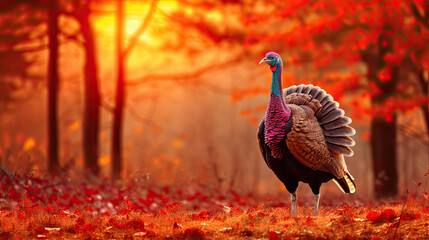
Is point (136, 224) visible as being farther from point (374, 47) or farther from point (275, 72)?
point (374, 47)

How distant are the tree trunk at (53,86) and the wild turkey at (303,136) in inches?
325

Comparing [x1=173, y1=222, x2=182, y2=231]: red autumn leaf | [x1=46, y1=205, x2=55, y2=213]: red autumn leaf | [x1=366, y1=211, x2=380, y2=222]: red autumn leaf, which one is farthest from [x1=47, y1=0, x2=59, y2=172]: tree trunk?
[x1=366, y1=211, x2=380, y2=222]: red autumn leaf

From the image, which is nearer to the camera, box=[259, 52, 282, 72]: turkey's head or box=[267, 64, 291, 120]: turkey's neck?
box=[267, 64, 291, 120]: turkey's neck

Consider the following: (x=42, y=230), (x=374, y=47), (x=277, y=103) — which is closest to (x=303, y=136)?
(x=277, y=103)

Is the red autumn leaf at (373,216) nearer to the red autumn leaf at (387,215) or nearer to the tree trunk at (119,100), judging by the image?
the red autumn leaf at (387,215)

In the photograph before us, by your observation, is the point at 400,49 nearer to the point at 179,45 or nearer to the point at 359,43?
the point at 359,43

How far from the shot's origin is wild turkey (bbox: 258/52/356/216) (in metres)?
5.67

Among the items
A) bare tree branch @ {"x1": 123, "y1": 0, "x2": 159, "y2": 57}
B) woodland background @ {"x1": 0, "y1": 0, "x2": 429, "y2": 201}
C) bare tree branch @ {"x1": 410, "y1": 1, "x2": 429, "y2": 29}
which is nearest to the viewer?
bare tree branch @ {"x1": 410, "y1": 1, "x2": 429, "y2": 29}

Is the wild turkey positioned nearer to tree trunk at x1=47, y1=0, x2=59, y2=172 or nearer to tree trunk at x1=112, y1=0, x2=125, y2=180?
tree trunk at x1=112, y1=0, x2=125, y2=180

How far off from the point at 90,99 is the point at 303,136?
9903 millimetres

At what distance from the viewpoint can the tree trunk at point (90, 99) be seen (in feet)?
46.3

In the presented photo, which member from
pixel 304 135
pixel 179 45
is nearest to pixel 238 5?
pixel 179 45

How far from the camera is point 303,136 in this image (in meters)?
5.65

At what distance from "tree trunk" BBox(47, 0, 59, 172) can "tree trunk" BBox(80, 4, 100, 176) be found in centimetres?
120
